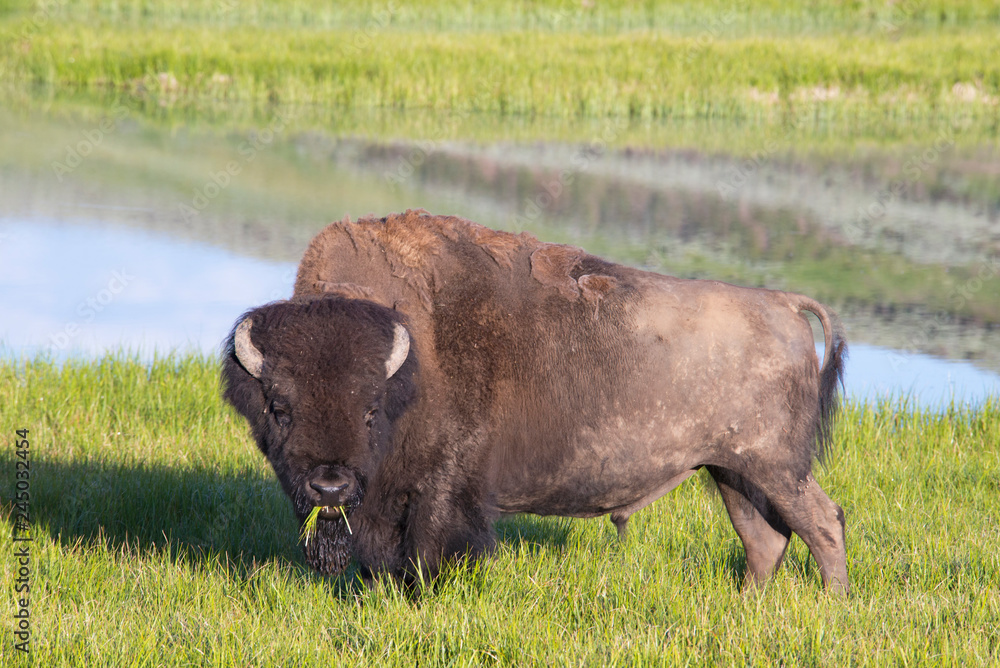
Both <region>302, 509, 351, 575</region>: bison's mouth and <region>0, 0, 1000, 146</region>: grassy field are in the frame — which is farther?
<region>0, 0, 1000, 146</region>: grassy field

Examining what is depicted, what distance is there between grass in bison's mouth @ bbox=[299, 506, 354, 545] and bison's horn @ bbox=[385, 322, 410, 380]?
58cm

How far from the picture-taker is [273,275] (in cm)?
1251

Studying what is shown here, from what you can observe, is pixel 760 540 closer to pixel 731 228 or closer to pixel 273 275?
pixel 273 275

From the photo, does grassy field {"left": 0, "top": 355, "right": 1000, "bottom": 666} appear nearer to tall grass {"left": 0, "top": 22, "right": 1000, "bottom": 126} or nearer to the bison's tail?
the bison's tail

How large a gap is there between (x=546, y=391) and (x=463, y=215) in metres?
10.6

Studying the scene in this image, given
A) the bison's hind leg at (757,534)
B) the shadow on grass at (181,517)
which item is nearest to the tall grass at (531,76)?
the shadow on grass at (181,517)

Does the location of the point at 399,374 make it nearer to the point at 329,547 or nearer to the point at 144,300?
the point at 329,547

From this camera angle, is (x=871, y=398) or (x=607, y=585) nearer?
(x=607, y=585)

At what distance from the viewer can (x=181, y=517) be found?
238 inches

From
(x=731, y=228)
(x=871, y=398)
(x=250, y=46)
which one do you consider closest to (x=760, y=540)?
(x=871, y=398)

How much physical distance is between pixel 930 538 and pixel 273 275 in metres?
8.65

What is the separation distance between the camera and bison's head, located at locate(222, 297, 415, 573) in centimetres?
413

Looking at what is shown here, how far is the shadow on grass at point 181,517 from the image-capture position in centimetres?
552

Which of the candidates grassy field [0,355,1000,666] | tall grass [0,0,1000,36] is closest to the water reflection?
grassy field [0,355,1000,666]
